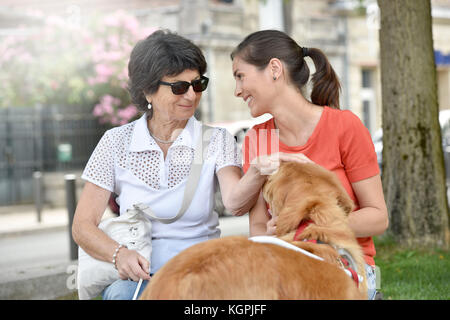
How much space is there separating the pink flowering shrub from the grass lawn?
12.0 m

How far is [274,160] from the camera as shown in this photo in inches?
108

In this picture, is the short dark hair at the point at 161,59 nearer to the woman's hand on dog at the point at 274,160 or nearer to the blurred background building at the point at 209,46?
the woman's hand on dog at the point at 274,160

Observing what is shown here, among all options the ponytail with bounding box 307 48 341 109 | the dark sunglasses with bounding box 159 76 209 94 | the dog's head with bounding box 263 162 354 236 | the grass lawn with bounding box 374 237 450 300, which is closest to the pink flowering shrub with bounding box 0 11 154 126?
the grass lawn with bounding box 374 237 450 300

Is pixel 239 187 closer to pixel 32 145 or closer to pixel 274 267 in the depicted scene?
pixel 274 267

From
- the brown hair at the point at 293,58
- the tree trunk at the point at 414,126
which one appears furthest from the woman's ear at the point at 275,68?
the tree trunk at the point at 414,126

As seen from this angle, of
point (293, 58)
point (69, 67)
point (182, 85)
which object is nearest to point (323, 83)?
point (293, 58)

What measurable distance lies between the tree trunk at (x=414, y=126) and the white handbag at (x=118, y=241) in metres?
3.64

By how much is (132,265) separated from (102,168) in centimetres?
58

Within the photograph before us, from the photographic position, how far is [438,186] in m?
6.36

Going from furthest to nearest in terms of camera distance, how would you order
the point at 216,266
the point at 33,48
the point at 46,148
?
the point at 33,48 < the point at 46,148 < the point at 216,266
